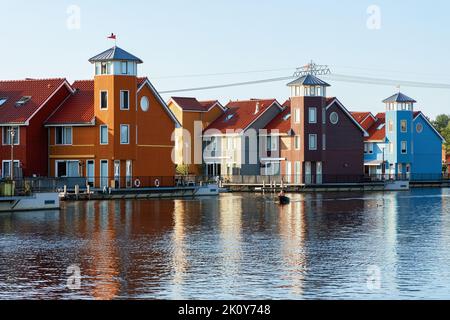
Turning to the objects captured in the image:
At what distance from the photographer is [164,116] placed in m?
89.8

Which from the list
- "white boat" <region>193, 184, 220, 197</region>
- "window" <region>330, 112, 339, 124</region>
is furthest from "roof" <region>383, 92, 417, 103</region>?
"white boat" <region>193, 184, 220, 197</region>

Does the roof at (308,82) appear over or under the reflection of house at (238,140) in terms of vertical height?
over

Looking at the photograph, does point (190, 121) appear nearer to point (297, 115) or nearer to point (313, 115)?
point (297, 115)

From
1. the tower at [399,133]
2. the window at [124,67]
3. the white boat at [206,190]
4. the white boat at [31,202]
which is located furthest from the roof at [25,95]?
the tower at [399,133]

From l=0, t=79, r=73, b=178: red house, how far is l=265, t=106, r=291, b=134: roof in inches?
1220

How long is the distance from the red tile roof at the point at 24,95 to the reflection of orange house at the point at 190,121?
2907cm

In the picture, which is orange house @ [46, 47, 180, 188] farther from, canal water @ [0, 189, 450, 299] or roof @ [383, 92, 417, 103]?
roof @ [383, 92, 417, 103]

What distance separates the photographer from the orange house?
83.1 m

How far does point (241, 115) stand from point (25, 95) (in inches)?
1415

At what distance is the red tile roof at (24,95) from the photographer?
8219cm

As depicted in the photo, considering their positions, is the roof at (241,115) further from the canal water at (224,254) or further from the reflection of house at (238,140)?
the canal water at (224,254)

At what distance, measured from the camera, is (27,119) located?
3211 inches

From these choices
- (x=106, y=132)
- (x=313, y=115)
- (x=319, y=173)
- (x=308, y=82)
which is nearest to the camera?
(x=106, y=132)

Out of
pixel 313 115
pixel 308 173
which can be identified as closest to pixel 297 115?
pixel 313 115
